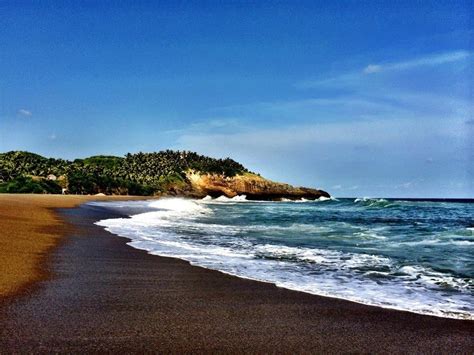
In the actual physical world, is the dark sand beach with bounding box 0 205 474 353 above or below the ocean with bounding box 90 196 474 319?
below

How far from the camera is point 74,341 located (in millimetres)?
4270

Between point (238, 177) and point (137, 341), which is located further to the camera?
point (238, 177)

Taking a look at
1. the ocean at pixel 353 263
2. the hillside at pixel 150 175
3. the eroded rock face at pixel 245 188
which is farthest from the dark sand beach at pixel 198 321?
the eroded rock face at pixel 245 188

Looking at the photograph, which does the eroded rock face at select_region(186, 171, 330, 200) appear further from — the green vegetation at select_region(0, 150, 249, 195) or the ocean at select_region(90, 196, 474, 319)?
the ocean at select_region(90, 196, 474, 319)

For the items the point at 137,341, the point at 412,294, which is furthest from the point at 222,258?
the point at 137,341

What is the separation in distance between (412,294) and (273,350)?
398 centimetres

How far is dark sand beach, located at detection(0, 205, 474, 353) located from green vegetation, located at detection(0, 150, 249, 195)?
70.3 m

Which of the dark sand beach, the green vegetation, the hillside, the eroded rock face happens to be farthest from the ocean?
the eroded rock face

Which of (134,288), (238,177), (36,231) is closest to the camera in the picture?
(134,288)

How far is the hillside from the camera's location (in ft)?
294

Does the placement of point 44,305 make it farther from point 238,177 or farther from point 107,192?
point 238,177

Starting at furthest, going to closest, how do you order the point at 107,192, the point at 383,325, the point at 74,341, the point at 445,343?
the point at 107,192 < the point at 383,325 < the point at 445,343 < the point at 74,341

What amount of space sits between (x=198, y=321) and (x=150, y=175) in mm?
115507

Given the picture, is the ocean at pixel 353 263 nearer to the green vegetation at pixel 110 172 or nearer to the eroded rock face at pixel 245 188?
the green vegetation at pixel 110 172
